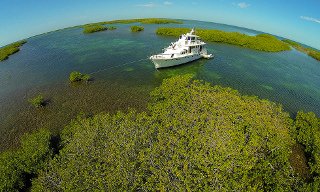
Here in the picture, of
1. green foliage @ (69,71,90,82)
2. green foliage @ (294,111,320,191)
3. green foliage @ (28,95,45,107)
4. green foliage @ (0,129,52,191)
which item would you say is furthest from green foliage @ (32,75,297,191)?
green foliage @ (69,71,90,82)

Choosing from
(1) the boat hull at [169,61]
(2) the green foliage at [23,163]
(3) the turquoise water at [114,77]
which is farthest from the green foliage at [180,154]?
(1) the boat hull at [169,61]

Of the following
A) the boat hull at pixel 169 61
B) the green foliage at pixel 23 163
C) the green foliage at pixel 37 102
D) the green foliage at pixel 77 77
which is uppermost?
the boat hull at pixel 169 61

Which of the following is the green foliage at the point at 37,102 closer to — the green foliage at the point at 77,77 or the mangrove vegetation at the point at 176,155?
the green foliage at the point at 77,77

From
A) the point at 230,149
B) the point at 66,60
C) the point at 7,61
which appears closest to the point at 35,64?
the point at 66,60

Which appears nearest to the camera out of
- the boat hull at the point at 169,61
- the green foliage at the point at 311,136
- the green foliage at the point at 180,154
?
the green foliage at the point at 180,154

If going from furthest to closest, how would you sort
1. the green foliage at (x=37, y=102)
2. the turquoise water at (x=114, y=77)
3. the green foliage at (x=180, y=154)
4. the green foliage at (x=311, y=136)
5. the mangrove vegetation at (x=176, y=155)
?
the green foliage at (x=37, y=102), the turquoise water at (x=114, y=77), the green foliage at (x=311, y=136), the mangrove vegetation at (x=176, y=155), the green foliage at (x=180, y=154)

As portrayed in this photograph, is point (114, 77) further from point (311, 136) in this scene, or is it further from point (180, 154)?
point (311, 136)

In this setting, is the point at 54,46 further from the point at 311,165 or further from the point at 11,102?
the point at 311,165
